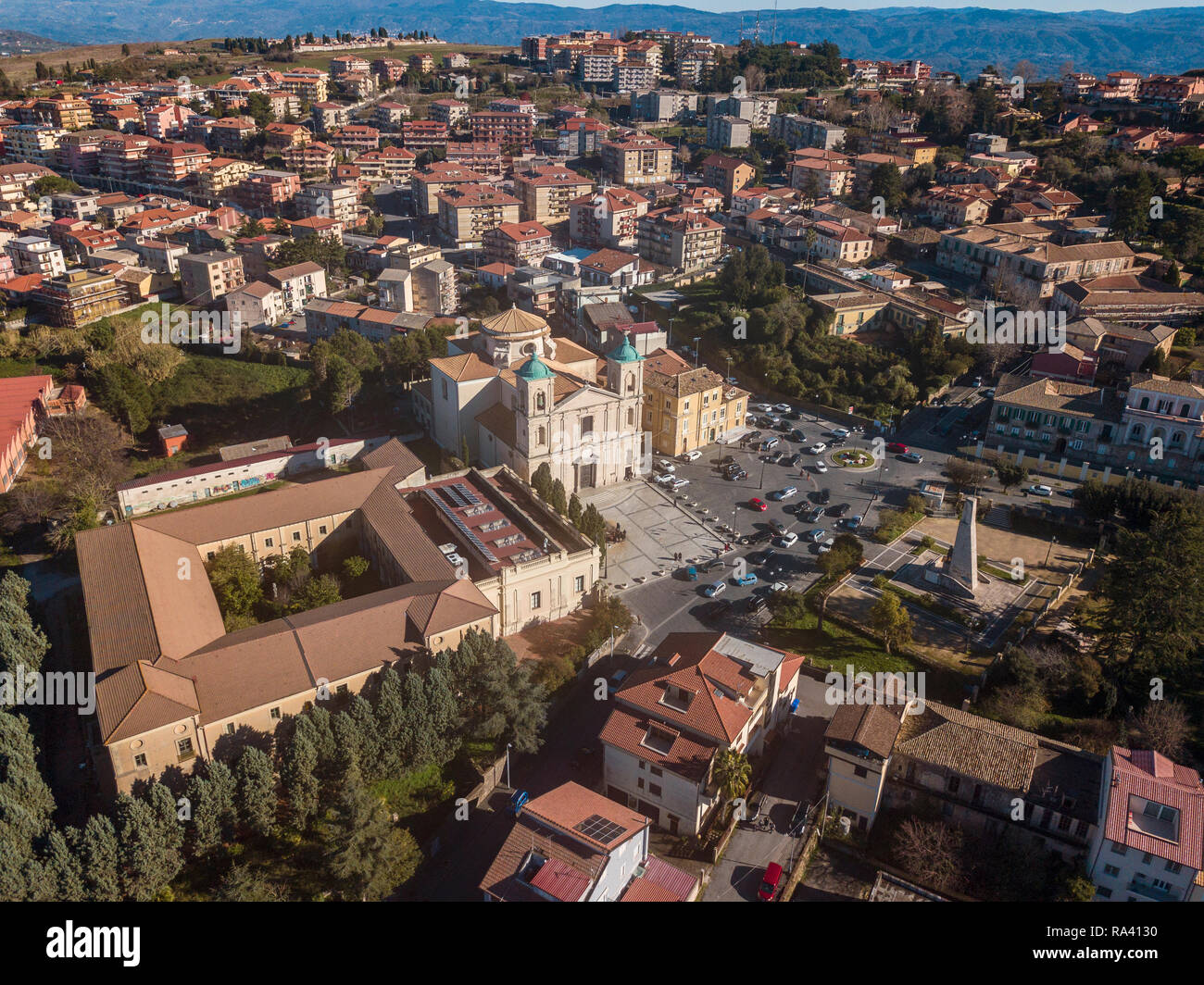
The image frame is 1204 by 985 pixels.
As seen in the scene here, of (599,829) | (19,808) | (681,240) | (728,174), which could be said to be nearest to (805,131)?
(728,174)

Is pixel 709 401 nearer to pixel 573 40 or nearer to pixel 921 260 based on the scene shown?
pixel 921 260

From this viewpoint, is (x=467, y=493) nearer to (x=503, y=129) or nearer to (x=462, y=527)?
(x=462, y=527)

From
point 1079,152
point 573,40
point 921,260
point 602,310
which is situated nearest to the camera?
point 602,310

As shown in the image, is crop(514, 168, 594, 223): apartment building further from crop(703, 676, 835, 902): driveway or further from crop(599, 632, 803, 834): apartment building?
crop(599, 632, 803, 834): apartment building

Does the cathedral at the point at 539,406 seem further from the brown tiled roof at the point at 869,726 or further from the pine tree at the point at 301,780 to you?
the brown tiled roof at the point at 869,726

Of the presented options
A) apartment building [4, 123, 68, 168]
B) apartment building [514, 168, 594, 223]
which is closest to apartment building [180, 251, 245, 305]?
apartment building [514, 168, 594, 223]
